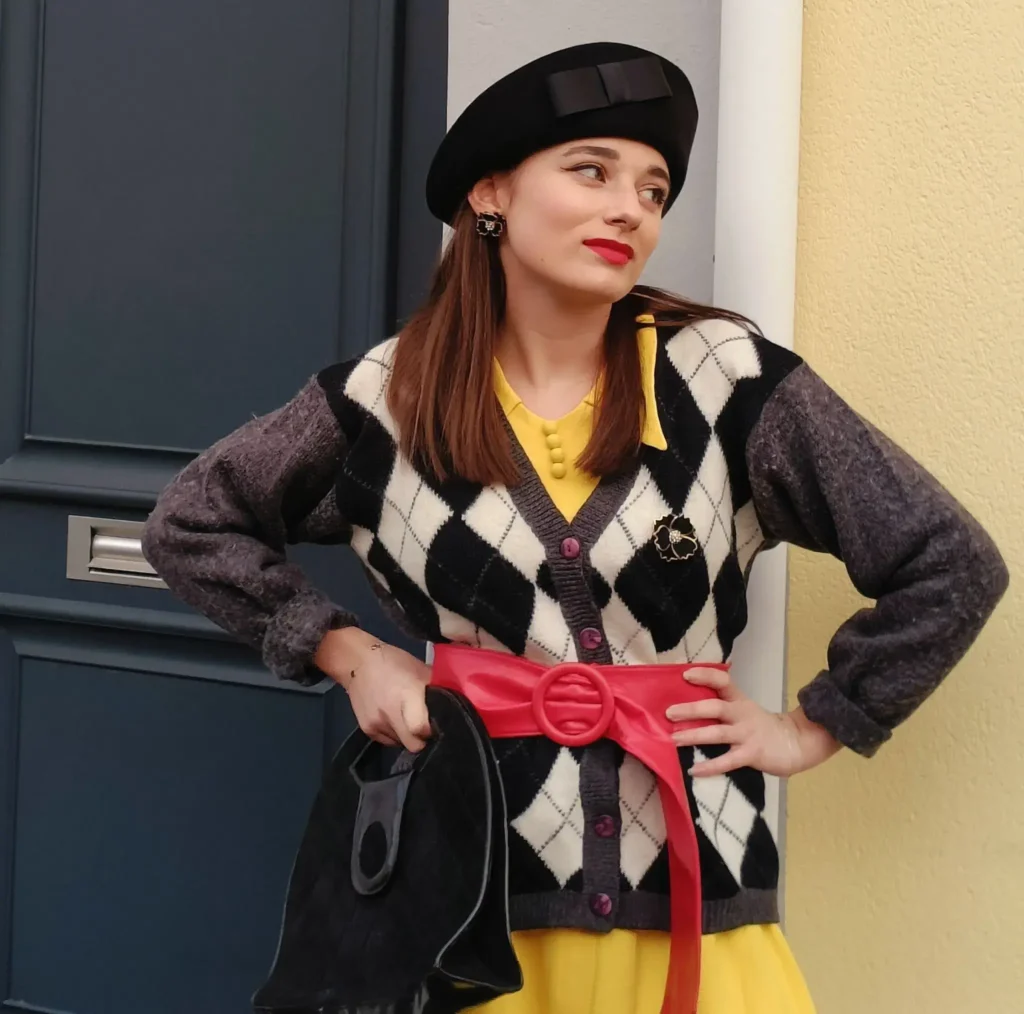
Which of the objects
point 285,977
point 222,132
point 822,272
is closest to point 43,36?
point 222,132

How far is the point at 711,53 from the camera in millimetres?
988

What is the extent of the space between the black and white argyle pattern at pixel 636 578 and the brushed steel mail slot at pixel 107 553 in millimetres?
540

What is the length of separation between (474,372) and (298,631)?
240mm

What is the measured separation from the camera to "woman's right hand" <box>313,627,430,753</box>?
83cm

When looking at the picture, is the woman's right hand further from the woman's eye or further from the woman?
the woman's eye

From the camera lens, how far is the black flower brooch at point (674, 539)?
2.60ft

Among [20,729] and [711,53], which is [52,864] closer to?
[20,729]

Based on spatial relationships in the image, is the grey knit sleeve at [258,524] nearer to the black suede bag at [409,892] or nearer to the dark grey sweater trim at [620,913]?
the black suede bag at [409,892]

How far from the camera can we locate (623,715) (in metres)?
0.79

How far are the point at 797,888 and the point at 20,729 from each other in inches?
36.1

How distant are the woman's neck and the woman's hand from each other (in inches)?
8.9

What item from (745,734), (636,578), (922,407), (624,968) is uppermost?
(922,407)

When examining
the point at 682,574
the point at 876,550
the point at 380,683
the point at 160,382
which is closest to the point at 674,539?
the point at 682,574

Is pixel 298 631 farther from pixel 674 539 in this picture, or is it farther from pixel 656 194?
pixel 656 194
